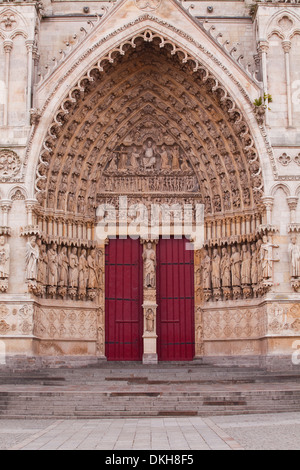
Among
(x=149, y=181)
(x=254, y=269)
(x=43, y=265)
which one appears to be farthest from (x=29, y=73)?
(x=254, y=269)

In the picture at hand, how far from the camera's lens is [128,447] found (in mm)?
7328

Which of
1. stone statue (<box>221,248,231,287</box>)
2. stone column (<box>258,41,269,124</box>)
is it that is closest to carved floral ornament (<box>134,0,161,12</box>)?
stone column (<box>258,41,269,124</box>)

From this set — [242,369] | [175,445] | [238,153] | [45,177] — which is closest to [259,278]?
[242,369]

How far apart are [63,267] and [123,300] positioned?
2003mm

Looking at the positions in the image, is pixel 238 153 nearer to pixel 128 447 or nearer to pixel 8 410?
pixel 8 410

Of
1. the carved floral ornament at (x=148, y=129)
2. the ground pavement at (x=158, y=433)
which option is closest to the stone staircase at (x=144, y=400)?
the ground pavement at (x=158, y=433)

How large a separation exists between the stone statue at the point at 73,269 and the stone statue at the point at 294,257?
5.43 m

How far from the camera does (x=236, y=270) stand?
16578 mm

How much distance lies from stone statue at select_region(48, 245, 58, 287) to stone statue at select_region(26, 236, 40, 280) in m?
0.92

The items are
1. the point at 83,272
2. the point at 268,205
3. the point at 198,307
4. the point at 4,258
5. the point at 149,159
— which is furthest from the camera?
the point at 149,159

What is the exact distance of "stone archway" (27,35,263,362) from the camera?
1636 cm

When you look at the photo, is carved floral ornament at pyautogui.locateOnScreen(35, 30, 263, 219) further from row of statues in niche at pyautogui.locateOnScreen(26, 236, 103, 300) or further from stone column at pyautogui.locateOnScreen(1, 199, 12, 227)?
row of statues in niche at pyautogui.locateOnScreen(26, 236, 103, 300)

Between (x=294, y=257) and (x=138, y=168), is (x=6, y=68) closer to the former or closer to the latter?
(x=138, y=168)

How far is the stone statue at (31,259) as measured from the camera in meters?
15.1
